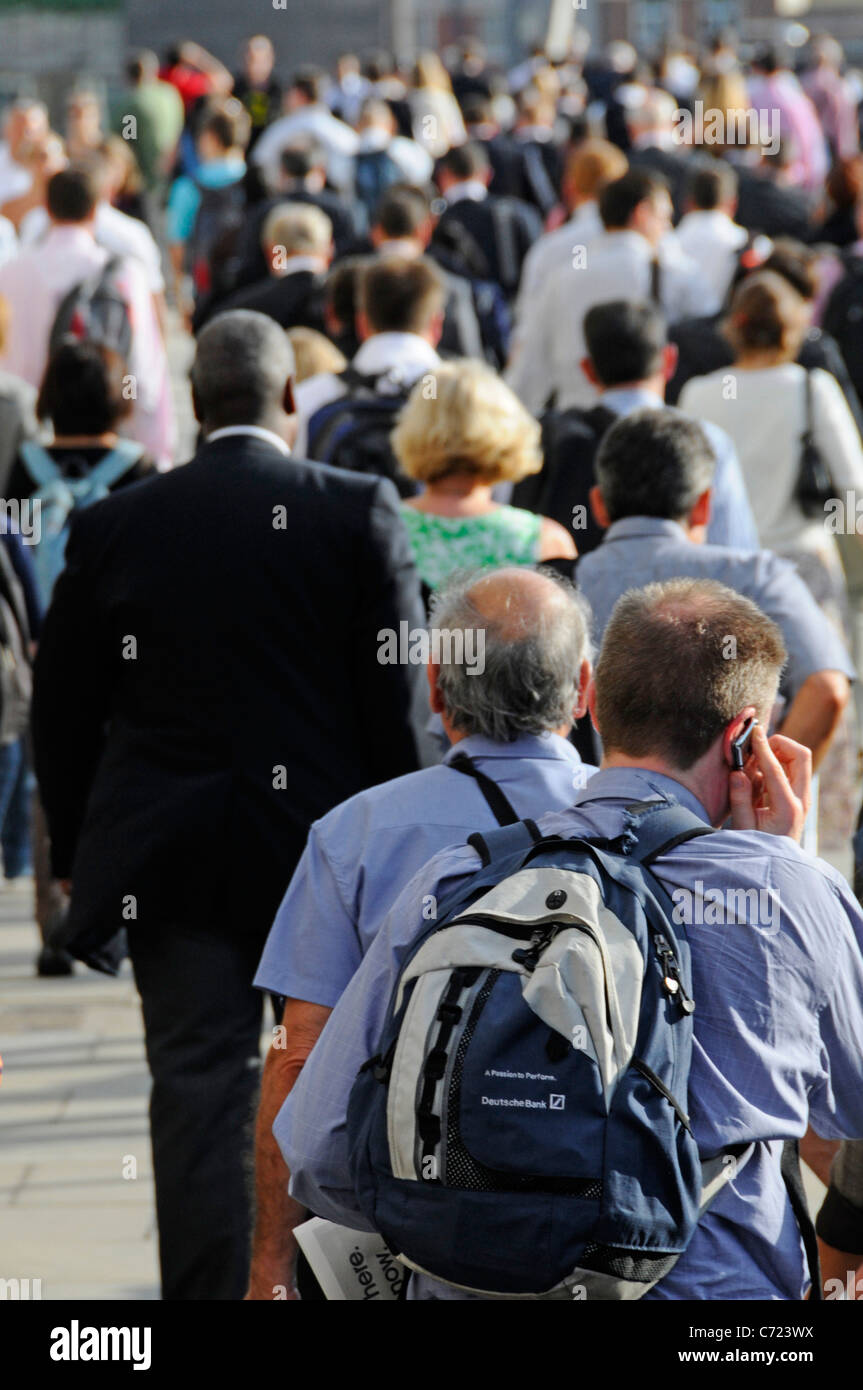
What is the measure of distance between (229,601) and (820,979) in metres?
1.80

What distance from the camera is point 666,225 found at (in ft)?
30.9

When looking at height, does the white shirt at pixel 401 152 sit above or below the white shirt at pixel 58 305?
above

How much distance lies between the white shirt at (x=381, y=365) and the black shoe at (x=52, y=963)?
159cm

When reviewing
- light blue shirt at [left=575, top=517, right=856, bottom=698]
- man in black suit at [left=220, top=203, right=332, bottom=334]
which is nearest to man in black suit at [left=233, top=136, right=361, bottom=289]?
man in black suit at [left=220, top=203, right=332, bottom=334]

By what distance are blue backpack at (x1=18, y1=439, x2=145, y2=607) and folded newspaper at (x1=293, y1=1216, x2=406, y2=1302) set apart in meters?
3.55

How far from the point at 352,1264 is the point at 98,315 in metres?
6.23

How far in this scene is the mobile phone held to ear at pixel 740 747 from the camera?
8.77ft

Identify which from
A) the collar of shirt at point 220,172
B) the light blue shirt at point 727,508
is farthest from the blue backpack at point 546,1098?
the collar of shirt at point 220,172

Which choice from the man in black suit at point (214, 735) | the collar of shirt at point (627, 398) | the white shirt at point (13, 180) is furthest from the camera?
the white shirt at point (13, 180)

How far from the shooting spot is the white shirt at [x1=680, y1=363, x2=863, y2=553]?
21.4 feet

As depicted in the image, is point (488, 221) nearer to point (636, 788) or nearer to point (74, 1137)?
point (74, 1137)

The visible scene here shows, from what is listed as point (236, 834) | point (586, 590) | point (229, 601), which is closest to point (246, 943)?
point (236, 834)

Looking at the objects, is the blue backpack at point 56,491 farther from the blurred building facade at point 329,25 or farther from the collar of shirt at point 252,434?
the blurred building facade at point 329,25

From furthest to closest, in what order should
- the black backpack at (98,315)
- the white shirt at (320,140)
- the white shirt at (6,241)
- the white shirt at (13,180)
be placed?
the white shirt at (320,140)
the white shirt at (13,180)
the white shirt at (6,241)
the black backpack at (98,315)
